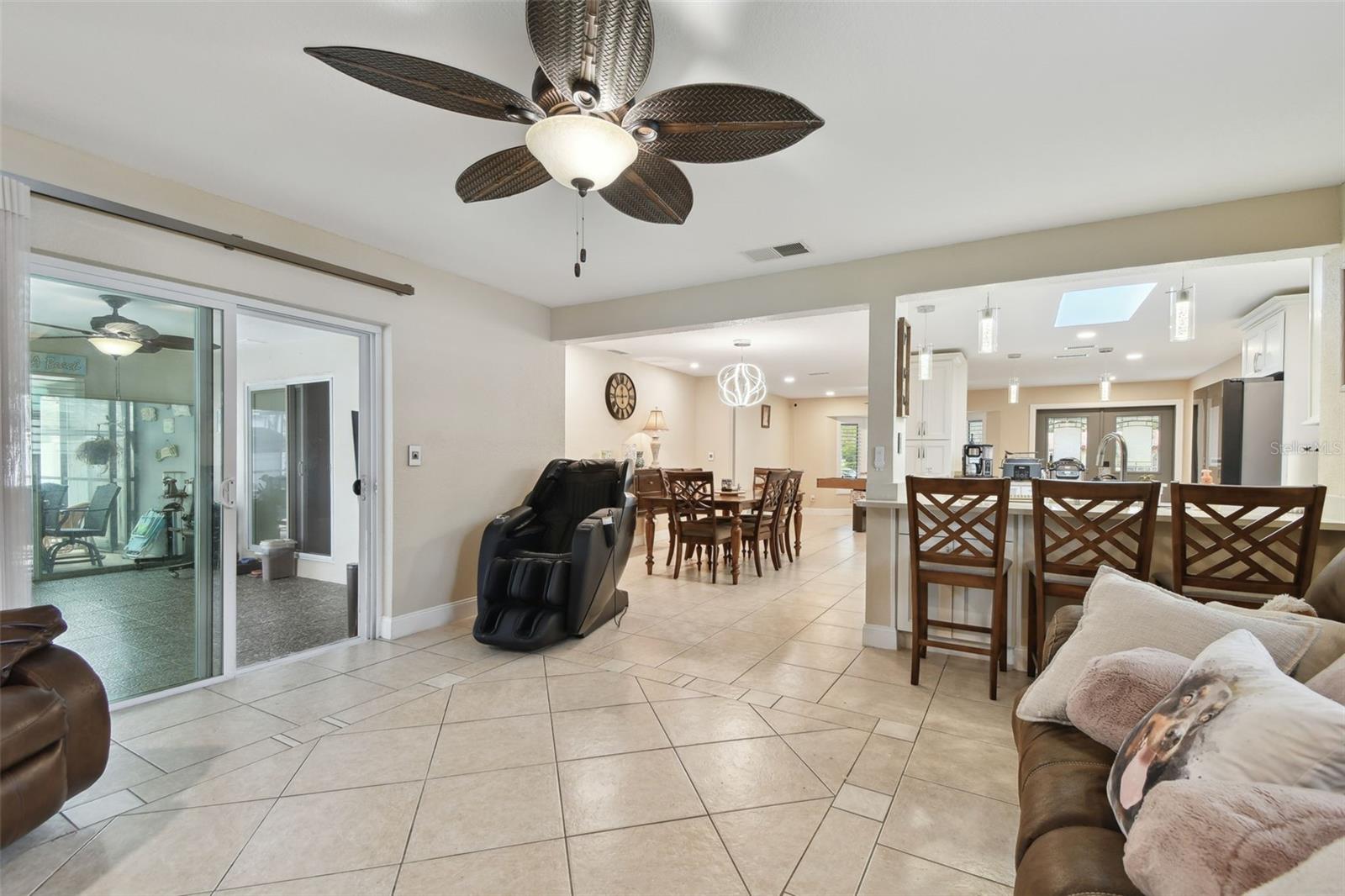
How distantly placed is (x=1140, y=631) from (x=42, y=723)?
9.17 feet

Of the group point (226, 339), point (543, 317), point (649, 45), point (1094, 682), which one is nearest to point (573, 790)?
point (1094, 682)

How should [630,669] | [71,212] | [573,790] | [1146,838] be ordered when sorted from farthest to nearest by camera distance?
[630,669] → [71,212] → [573,790] → [1146,838]

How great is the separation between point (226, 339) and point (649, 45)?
2.60m

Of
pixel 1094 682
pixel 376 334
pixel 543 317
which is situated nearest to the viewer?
pixel 1094 682

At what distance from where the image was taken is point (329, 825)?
1729mm

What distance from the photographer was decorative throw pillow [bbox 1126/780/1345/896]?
684mm

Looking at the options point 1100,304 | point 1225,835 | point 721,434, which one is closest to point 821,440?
point 721,434

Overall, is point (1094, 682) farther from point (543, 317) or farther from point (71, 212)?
point (543, 317)

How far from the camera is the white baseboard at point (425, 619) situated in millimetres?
3518

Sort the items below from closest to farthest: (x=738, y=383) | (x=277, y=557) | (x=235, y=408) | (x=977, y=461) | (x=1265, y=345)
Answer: (x=235, y=408), (x=277, y=557), (x=1265, y=345), (x=977, y=461), (x=738, y=383)

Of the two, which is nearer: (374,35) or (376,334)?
(374,35)

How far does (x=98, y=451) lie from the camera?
2514 mm

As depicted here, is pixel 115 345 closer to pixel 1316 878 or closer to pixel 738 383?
pixel 1316 878

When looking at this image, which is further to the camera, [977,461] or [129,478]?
[977,461]
